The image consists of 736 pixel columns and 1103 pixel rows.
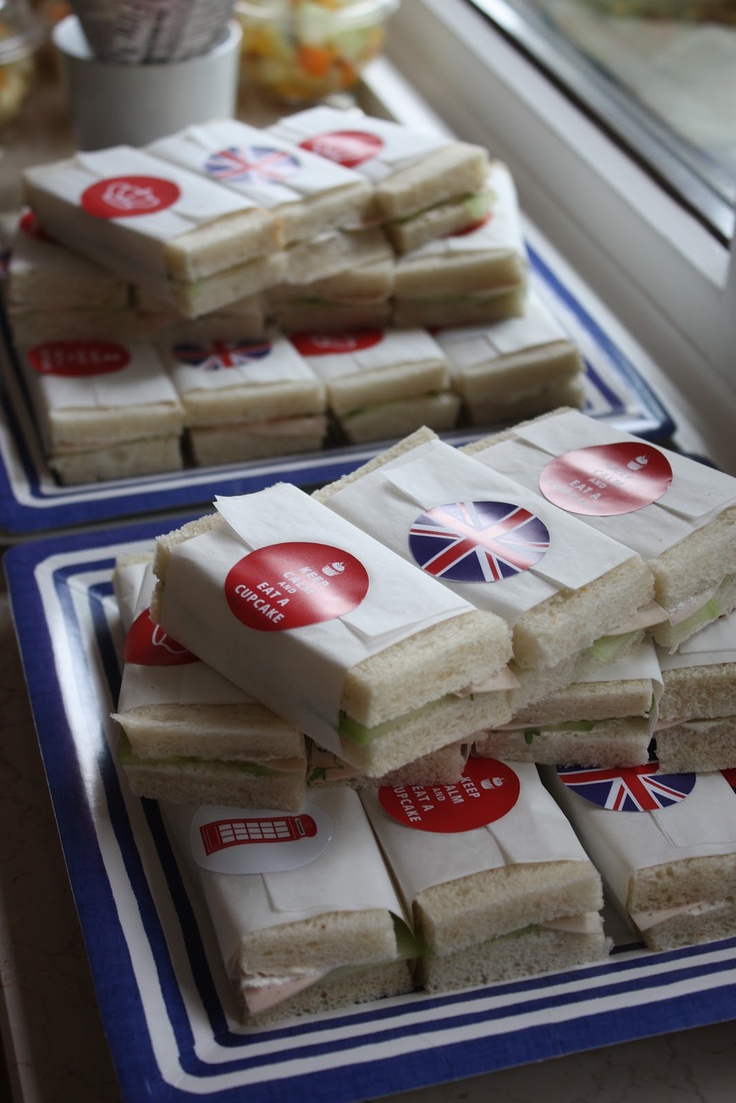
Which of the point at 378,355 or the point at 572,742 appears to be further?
the point at 378,355

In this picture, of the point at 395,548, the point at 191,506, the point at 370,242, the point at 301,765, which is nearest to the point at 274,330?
the point at 370,242

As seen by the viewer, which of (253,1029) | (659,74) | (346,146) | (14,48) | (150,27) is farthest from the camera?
(14,48)

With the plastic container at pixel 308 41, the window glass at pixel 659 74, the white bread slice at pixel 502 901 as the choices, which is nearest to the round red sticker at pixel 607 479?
the white bread slice at pixel 502 901

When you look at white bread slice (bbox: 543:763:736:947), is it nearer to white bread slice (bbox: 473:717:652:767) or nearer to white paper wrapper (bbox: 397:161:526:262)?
white bread slice (bbox: 473:717:652:767)

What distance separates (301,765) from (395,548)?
0.21 metres

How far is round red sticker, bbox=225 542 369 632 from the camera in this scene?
1048 mm

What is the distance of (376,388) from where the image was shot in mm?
1721

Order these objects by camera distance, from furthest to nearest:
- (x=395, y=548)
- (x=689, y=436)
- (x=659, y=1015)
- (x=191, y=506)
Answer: (x=689, y=436)
(x=191, y=506)
(x=395, y=548)
(x=659, y=1015)

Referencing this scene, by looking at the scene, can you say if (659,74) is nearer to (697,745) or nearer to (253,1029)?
(697,745)

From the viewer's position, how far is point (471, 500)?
3.91 feet

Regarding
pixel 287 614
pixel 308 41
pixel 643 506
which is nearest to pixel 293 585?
pixel 287 614

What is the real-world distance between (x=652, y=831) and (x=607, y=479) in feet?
1.12

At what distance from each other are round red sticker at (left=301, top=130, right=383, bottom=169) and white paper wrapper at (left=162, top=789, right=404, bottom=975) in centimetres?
107

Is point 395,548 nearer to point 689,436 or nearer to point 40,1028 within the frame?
point 40,1028
